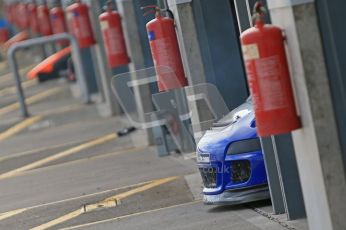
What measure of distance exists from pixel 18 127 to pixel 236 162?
1427 centimetres

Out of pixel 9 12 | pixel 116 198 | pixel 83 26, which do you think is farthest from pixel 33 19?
pixel 116 198

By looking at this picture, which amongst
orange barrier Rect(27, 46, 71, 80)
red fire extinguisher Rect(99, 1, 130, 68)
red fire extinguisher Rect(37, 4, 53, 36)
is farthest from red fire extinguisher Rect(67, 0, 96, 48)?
red fire extinguisher Rect(37, 4, 53, 36)

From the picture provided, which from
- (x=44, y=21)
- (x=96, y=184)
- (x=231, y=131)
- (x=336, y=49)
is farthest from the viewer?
(x=44, y=21)

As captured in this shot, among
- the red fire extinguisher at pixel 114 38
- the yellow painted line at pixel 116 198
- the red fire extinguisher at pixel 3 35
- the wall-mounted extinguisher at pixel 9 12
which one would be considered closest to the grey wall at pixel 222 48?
the yellow painted line at pixel 116 198

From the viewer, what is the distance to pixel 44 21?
38469mm

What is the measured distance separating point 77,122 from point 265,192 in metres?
13.2

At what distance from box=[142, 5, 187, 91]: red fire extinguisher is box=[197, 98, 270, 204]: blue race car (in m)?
2.50

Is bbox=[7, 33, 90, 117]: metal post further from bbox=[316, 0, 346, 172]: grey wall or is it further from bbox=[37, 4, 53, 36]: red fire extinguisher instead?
bbox=[316, 0, 346, 172]: grey wall

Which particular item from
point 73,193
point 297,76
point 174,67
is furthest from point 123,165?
point 297,76

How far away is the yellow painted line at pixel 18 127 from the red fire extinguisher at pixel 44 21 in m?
10.2

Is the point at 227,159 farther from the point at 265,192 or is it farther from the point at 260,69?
the point at 260,69

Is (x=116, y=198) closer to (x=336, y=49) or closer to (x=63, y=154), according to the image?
(x=63, y=154)

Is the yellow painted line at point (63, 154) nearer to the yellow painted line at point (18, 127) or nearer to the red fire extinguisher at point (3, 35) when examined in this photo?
the yellow painted line at point (18, 127)

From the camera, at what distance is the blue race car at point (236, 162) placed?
1327 centimetres
